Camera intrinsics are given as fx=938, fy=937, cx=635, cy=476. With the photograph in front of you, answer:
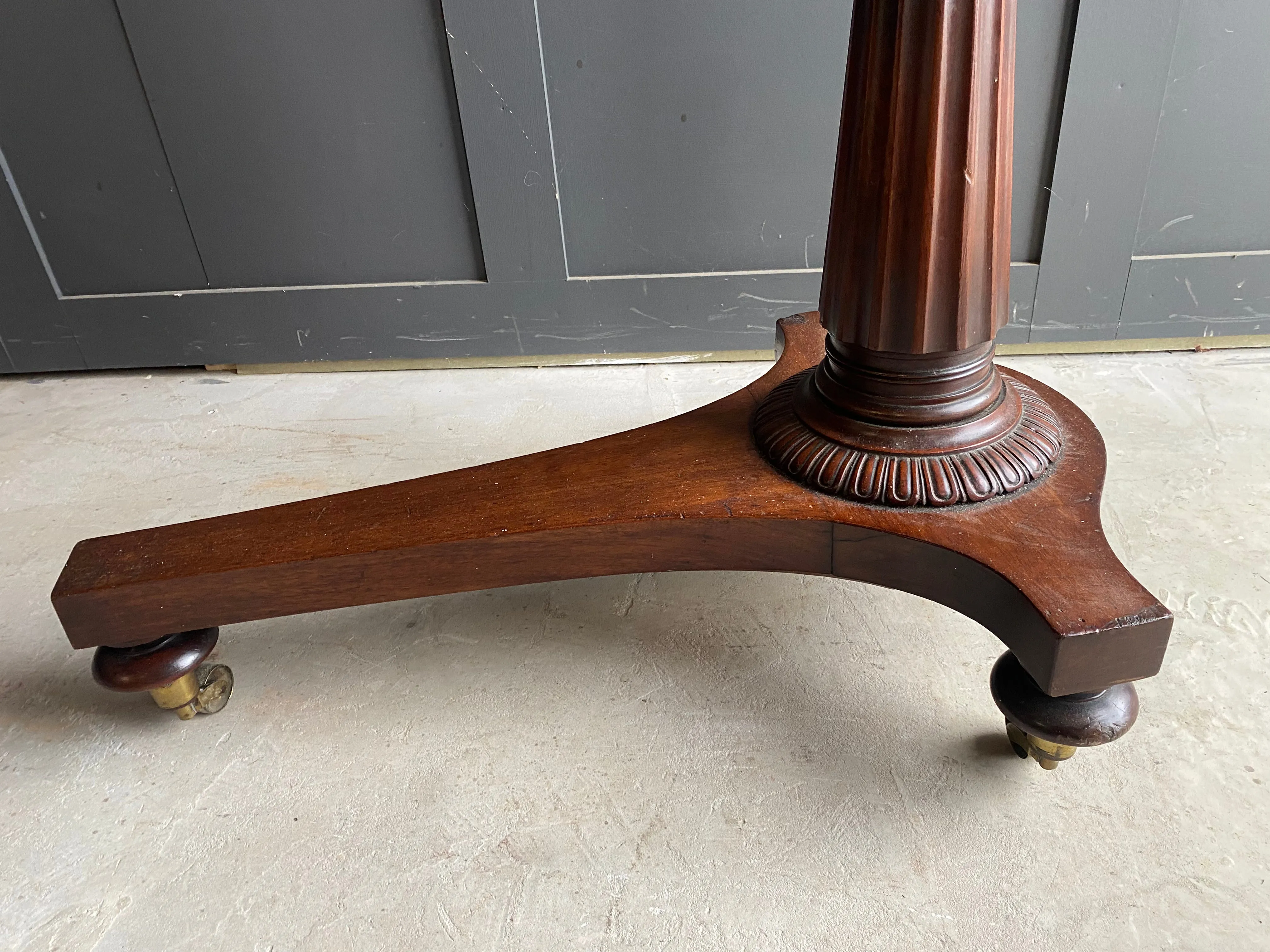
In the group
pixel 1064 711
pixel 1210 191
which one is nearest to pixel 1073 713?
pixel 1064 711

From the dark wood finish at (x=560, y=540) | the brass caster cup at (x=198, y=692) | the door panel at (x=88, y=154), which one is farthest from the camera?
the door panel at (x=88, y=154)

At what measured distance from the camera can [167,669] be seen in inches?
38.3

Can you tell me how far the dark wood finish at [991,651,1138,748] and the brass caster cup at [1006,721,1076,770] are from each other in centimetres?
2

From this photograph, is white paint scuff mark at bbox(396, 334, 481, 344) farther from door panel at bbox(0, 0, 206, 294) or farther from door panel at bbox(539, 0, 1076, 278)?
door panel at bbox(0, 0, 206, 294)

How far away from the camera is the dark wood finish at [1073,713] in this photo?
0.79 m

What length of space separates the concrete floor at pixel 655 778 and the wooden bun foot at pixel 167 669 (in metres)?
0.04

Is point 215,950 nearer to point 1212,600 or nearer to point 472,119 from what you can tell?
point 1212,600

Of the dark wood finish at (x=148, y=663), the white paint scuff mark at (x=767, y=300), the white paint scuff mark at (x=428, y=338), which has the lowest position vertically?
the white paint scuff mark at (x=428, y=338)

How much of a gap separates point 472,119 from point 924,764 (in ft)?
3.90

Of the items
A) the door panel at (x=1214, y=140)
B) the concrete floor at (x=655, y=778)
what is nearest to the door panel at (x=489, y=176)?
the door panel at (x=1214, y=140)

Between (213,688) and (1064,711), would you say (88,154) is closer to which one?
(213,688)

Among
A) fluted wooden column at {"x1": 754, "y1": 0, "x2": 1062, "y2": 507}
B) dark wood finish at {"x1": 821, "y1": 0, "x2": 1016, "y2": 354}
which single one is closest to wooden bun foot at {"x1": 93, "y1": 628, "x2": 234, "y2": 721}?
fluted wooden column at {"x1": 754, "y1": 0, "x2": 1062, "y2": 507}

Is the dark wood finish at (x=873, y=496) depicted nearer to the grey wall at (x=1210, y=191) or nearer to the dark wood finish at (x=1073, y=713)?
the dark wood finish at (x=1073, y=713)

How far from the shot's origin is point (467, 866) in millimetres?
856
